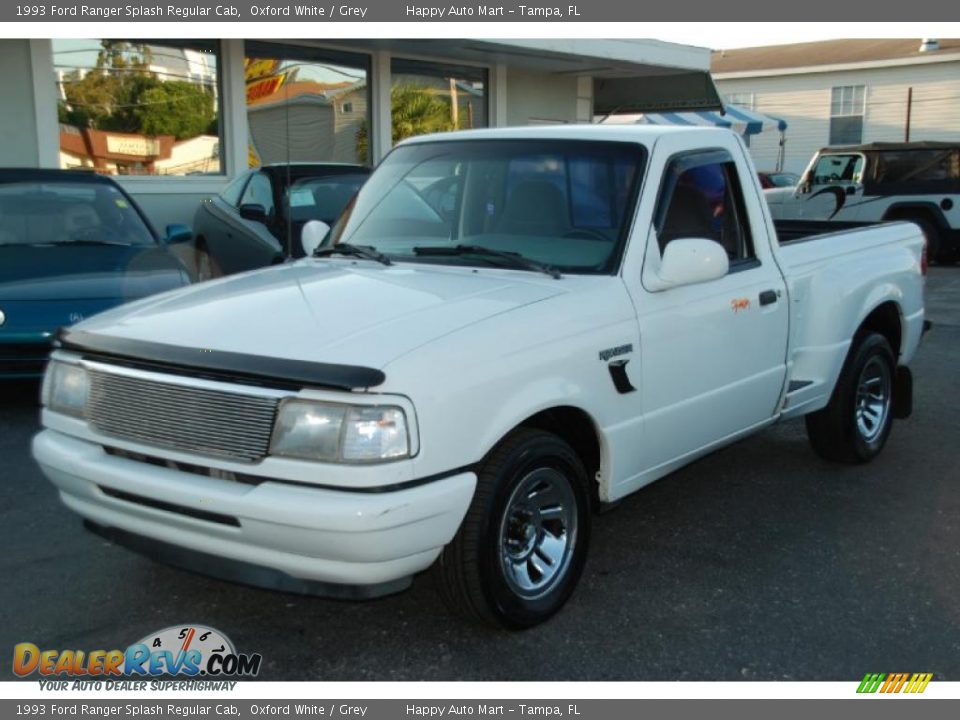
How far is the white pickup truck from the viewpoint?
3.08 m

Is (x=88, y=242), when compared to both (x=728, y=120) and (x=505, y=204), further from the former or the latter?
(x=728, y=120)

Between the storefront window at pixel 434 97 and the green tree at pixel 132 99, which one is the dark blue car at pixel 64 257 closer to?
the green tree at pixel 132 99

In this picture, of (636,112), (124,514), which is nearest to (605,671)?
(124,514)

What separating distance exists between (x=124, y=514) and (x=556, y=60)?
1301 centimetres

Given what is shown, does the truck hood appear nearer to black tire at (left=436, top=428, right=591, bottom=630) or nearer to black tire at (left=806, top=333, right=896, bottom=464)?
black tire at (left=436, top=428, right=591, bottom=630)

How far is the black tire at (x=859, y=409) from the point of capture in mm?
5578

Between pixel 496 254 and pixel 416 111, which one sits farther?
pixel 416 111

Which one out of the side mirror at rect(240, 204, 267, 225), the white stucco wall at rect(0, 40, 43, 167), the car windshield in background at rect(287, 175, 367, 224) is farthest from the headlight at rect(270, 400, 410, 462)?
the white stucco wall at rect(0, 40, 43, 167)

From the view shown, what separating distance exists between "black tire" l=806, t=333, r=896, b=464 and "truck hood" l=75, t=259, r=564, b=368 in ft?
7.95

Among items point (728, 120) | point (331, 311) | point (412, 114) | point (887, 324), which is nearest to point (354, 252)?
point (331, 311)

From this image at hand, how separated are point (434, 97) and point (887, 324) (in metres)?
10.6

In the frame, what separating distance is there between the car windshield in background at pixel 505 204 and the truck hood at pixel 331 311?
0.21 metres

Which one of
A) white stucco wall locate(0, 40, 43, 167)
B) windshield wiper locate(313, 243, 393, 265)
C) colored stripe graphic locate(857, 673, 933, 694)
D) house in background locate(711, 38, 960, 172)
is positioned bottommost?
colored stripe graphic locate(857, 673, 933, 694)

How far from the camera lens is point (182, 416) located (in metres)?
3.25
